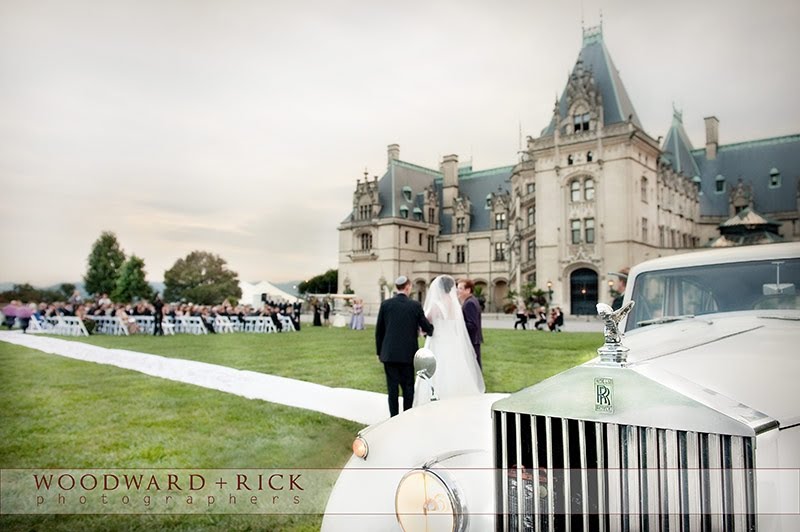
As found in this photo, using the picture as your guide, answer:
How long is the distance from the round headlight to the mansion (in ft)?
12.4

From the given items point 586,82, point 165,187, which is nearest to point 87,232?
point 165,187

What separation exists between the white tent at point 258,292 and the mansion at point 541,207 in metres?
0.96

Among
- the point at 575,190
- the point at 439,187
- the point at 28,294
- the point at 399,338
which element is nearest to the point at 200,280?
the point at 28,294

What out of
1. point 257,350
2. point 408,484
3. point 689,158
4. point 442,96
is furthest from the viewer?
point 689,158

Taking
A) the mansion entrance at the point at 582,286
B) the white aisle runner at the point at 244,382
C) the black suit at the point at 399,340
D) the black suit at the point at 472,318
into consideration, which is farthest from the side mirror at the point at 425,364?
the mansion entrance at the point at 582,286

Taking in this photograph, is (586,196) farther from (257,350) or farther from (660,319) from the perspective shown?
(660,319)

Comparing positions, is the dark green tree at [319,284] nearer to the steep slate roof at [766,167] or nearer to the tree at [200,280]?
the tree at [200,280]

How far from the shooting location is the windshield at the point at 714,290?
253 cm

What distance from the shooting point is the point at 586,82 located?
39.1 feet

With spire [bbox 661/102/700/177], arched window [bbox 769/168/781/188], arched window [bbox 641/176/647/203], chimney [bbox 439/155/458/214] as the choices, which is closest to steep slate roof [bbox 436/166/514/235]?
chimney [bbox 439/155/458/214]

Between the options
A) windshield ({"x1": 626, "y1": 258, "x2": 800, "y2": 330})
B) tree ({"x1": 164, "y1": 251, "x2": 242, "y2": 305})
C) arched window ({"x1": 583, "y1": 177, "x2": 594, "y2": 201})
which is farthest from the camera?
arched window ({"x1": 583, "y1": 177, "x2": 594, "y2": 201})

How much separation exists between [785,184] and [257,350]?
8.84m

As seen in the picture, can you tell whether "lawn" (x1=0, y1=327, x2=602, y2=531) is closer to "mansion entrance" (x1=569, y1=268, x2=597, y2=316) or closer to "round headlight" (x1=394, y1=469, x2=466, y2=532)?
"round headlight" (x1=394, y1=469, x2=466, y2=532)

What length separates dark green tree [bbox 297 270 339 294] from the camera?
6230 mm
